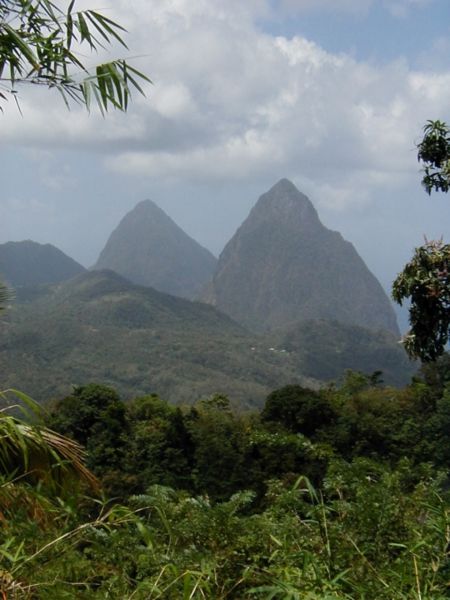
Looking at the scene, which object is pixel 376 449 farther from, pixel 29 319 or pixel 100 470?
pixel 29 319

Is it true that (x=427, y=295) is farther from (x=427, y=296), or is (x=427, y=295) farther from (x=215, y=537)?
(x=215, y=537)

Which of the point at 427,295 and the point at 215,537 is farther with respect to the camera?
the point at 427,295

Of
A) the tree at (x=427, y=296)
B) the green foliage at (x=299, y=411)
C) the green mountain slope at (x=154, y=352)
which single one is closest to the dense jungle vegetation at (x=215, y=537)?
the tree at (x=427, y=296)

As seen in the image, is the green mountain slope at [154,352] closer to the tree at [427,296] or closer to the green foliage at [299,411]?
the green foliage at [299,411]

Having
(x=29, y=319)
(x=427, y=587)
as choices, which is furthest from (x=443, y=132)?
(x=29, y=319)

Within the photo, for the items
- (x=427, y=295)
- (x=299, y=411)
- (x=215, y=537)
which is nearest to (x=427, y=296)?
(x=427, y=295)

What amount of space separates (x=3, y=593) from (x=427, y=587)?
159cm

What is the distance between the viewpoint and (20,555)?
275 cm

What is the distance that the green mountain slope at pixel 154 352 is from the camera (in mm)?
109250

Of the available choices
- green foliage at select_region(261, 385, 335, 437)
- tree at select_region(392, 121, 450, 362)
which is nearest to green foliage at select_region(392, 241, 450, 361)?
tree at select_region(392, 121, 450, 362)

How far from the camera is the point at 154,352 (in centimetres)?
13838

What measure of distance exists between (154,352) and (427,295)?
441ft

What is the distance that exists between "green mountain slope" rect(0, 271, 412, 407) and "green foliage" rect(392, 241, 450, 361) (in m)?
83.8

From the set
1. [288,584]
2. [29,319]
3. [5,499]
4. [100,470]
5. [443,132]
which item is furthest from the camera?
[29,319]
